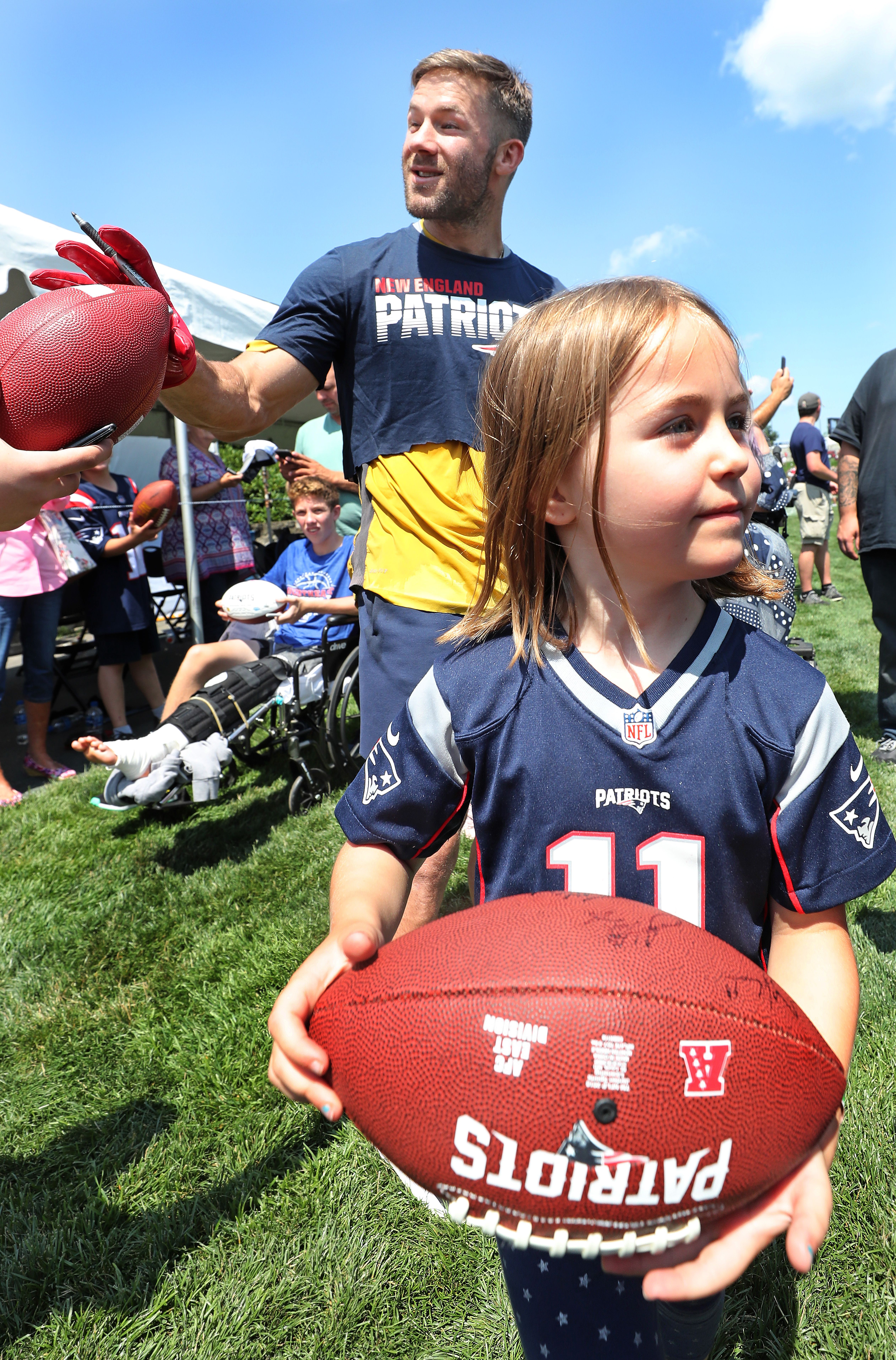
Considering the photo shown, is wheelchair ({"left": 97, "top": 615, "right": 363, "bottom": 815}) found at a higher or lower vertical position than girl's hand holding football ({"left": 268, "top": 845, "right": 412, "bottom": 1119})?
lower

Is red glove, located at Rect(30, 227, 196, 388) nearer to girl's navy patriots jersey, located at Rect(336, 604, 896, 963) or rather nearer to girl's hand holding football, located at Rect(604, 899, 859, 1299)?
girl's navy patriots jersey, located at Rect(336, 604, 896, 963)

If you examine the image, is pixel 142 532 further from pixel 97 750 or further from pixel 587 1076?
pixel 587 1076

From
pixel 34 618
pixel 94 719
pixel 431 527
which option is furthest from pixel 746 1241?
pixel 94 719

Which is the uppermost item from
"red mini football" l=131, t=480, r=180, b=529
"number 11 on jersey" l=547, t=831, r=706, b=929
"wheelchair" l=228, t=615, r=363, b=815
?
"red mini football" l=131, t=480, r=180, b=529

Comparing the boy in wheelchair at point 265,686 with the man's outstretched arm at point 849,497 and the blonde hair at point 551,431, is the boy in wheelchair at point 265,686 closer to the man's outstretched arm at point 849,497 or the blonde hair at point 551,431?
the blonde hair at point 551,431

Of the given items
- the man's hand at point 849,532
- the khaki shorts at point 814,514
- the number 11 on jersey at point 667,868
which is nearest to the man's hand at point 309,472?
the man's hand at point 849,532

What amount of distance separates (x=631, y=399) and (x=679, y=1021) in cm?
82

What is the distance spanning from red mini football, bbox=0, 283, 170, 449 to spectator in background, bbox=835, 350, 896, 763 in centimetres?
393

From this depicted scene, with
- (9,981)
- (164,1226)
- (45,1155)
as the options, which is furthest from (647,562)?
(9,981)

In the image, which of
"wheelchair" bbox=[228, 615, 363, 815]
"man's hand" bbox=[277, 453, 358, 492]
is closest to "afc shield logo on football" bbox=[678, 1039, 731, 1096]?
"wheelchair" bbox=[228, 615, 363, 815]

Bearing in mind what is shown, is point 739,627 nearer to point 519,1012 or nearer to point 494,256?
point 519,1012

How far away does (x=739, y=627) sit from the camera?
132 cm

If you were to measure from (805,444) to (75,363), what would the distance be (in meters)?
10.2

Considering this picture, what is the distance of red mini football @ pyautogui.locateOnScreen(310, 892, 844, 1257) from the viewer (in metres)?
0.90
